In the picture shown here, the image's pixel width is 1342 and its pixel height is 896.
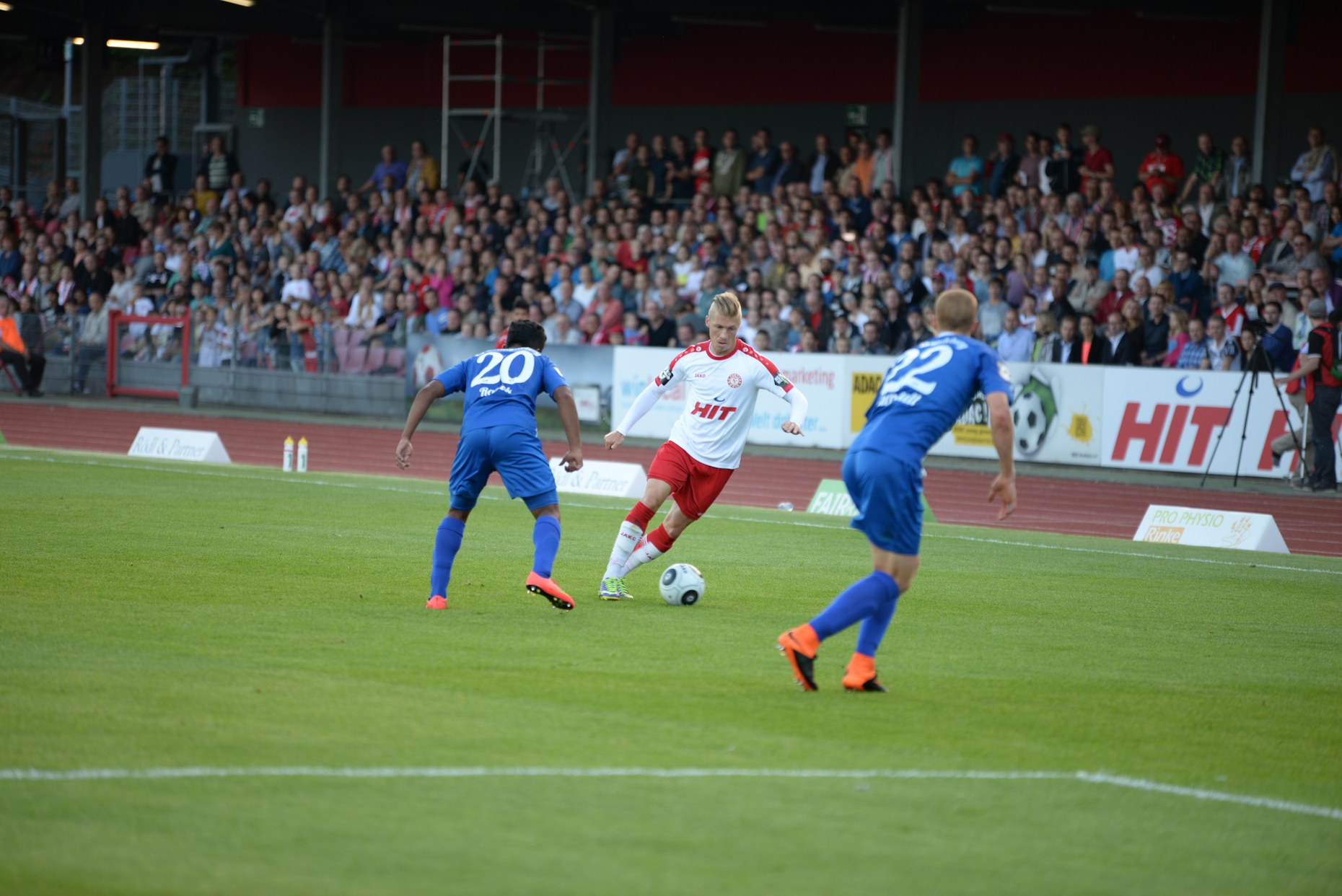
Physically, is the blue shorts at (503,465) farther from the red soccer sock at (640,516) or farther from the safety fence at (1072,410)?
the safety fence at (1072,410)

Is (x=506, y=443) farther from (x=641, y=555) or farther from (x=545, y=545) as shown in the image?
(x=641, y=555)

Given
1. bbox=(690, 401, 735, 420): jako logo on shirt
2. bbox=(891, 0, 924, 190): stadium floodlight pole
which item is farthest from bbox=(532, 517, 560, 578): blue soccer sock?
bbox=(891, 0, 924, 190): stadium floodlight pole

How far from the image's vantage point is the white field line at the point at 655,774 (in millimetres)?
5441

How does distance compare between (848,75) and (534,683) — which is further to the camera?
(848,75)

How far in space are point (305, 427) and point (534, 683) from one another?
2077 centimetres

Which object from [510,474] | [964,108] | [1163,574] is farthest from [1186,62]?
[510,474]

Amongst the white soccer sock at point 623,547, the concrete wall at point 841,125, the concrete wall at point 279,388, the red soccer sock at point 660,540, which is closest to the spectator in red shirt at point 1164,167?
the concrete wall at point 841,125

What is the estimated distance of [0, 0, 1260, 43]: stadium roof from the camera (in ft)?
95.5

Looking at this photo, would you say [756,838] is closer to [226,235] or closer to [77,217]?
[226,235]

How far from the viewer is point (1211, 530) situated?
1518 centimetres

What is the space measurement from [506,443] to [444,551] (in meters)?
0.76

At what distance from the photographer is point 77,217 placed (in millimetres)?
37250

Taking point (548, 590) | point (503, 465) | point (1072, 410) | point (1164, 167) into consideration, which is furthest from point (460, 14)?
point (548, 590)

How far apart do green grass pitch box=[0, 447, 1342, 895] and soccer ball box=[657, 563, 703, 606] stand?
0.38 ft
